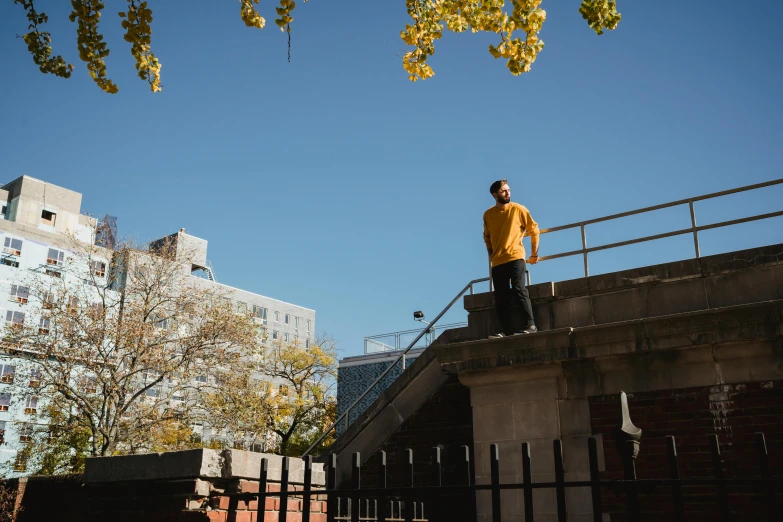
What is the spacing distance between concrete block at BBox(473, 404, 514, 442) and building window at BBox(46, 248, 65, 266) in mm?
57539

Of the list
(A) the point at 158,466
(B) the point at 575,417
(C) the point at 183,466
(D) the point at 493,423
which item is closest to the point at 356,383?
(D) the point at 493,423

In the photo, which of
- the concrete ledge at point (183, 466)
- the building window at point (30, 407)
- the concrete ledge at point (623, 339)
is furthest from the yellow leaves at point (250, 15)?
the building window at point (30, 407)

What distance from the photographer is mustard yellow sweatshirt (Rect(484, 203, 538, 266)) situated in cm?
872

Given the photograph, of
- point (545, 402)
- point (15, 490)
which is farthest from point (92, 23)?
point (15, 490)

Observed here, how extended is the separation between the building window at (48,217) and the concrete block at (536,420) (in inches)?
2490

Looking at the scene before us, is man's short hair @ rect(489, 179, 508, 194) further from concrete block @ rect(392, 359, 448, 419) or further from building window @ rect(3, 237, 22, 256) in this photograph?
building window @ rect(3, 237, 22, 256)

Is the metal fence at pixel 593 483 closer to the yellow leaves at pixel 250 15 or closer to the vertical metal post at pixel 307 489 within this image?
the vertical metal post at pixel 307 489

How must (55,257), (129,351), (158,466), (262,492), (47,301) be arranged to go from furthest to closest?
(55,257), (47,301), (129,351), (158,466), (262,492)

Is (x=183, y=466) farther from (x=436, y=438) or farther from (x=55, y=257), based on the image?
(x=55, y=257)

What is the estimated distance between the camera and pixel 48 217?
63125 millimetres

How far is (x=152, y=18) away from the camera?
5.75 m

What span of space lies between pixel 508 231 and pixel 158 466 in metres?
5.29

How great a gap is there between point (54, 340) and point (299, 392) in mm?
20476

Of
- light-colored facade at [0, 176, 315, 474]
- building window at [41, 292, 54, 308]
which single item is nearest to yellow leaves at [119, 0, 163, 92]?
building window at [41, 292, 54, 308]
